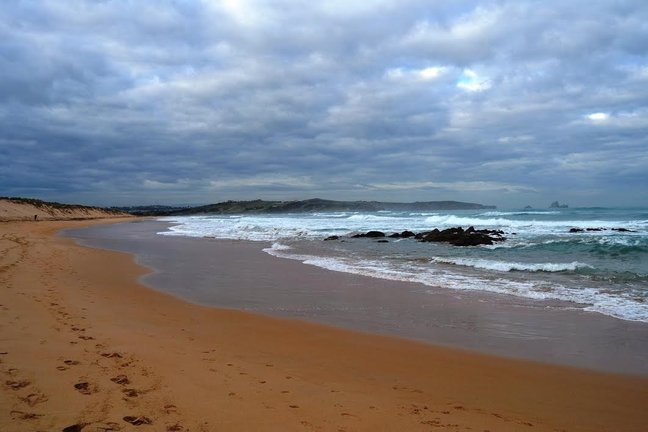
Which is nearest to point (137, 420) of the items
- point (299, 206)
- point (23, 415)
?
point (23, 415)

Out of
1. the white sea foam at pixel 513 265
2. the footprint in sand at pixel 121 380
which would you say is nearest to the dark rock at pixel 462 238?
the white sea foam at pixel 513 265

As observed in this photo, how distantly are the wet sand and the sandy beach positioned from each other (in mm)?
525

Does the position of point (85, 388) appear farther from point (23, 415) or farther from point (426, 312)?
point (426, 312)

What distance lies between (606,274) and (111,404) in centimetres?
1231

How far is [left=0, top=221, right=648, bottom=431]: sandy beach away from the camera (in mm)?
3471

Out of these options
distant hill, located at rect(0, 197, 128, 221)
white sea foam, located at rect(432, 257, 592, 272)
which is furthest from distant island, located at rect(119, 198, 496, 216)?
white sea foam, located at rect(432, 257, 592, 272)

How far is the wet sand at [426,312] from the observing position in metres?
5.91

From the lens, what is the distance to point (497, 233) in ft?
82.6

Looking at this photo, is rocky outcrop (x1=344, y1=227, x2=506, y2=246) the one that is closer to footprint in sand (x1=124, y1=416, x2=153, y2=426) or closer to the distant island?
footprint in sand (x1=124, y1=416, x2=153, y2=426)

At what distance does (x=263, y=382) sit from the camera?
4367 millimetres

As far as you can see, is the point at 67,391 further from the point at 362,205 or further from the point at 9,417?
the point at 362,205

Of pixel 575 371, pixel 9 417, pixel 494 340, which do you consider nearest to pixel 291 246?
pixel 494 340

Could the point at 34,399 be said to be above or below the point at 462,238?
below

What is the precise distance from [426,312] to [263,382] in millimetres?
4298
